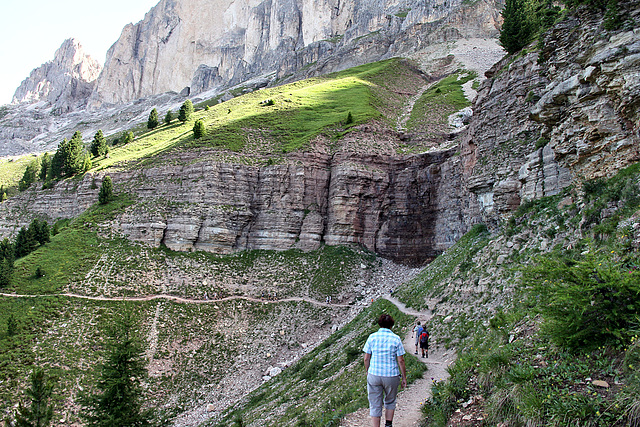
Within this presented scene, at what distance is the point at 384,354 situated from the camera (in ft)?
22.4

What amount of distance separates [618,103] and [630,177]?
2635 mm

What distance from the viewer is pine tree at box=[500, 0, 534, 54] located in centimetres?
3419

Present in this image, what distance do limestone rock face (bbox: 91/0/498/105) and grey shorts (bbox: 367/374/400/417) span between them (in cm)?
12025

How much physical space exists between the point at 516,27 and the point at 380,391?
1626 inches

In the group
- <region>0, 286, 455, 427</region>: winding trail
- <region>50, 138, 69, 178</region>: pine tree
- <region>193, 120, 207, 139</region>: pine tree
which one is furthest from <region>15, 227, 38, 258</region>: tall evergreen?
<region>0, 286, 455, 427</region>: winding trail

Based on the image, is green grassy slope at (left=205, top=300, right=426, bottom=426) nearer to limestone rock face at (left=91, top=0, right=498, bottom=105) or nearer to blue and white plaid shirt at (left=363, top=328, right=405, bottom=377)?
blue and white plaid shirt at (left=363, top=328, right=405, bottom=377)

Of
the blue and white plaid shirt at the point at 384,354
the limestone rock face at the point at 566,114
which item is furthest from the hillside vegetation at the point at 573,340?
the blue and white plaid shirt at the point at 384,354

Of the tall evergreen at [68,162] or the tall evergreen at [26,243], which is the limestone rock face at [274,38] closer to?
the tall evergreen at [68,162]

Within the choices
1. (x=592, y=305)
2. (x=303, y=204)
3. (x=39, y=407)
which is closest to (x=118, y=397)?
(x=39, y=407)

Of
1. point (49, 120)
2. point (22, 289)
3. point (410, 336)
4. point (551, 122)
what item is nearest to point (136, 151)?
point (22, 289)

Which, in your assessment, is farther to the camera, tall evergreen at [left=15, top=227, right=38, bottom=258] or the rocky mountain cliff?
tall evergreen at [left=15, top=227, right=38, bottom=258]

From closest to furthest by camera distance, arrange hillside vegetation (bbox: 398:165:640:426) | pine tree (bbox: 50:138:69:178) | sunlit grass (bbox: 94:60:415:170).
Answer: hillside vegetation (bbox: 398:165:640:426), sunlit grass (bbox: 94:60:415:170), pine tree (bbox: 50:138:69:178)

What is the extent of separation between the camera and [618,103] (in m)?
11.5

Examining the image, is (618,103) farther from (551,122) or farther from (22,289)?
(22,289)
